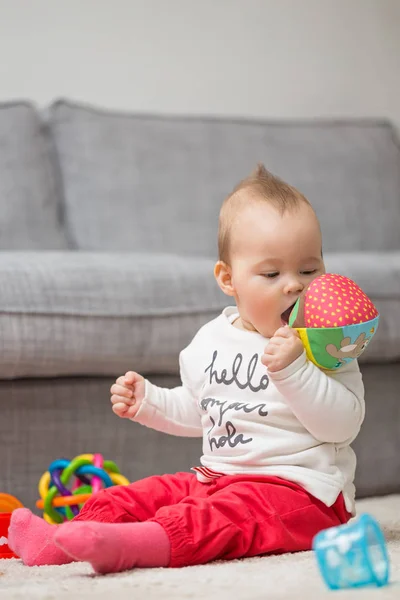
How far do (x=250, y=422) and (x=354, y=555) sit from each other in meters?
0.38

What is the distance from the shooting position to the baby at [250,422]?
3.67 ft

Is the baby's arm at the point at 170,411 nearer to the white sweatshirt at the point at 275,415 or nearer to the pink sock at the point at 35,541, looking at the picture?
the white sweatshirt at the point at 275,415

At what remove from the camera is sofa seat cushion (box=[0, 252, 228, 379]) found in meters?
1.61

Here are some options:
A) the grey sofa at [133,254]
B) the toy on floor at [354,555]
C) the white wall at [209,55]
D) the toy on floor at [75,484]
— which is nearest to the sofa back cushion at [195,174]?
the grey sofa at [133,254]

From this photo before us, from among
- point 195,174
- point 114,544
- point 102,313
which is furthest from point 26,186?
point 114,544

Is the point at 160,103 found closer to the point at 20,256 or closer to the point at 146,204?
the point at 146,204

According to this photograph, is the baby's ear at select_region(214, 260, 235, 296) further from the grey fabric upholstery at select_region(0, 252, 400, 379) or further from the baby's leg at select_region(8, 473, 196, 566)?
the grey fabric upholstery at select_region(0, 252, 400, 379)

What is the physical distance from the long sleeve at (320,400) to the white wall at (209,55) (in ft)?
6.28

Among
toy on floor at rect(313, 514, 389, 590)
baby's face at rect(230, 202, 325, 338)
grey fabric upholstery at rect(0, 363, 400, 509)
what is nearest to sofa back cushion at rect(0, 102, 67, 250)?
grey fabric upholstery at rect(0, 363, 400, 509)

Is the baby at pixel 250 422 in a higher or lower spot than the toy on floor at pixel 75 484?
higher

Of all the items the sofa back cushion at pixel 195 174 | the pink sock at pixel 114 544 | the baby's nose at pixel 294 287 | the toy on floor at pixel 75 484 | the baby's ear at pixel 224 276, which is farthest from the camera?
the sofa back cushion at pixel 195 174

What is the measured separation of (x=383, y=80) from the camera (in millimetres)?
3324

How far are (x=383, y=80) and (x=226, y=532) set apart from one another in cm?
256

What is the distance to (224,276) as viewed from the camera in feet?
4.40
